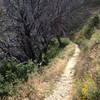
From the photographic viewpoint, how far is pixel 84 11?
44750 millimetres

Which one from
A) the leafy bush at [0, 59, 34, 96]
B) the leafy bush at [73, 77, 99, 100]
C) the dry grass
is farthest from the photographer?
the leafy bush at [0, 59, 34, 96]

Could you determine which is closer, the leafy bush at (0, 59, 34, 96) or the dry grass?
the dry grass

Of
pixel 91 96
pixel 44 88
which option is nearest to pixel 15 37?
pixel 44 88

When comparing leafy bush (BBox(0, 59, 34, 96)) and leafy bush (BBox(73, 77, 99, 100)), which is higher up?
leafy bush (BBox(73, 77, 99, 100))

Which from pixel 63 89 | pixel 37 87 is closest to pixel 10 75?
pixel 37 87

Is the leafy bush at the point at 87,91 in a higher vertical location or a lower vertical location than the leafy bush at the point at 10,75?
higher

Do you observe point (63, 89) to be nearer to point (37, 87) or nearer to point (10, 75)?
point (37, 87)

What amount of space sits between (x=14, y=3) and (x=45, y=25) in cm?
330

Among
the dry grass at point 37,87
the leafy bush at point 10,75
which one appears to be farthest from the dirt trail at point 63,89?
the leafy bush at point 10,75

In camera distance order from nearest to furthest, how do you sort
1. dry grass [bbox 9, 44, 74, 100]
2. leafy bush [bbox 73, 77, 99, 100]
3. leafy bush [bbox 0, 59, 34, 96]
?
leafy bush [bbox 73, 77, 99, 100] < dry grass [bbox 9, 44, 74, 100] < leafy bush [bbox 0, 59, 34, 96]

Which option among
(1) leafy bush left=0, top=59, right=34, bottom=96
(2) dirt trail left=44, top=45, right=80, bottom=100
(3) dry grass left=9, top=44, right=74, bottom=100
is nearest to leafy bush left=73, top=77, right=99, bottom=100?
(2) dirt trail left=44, top=45, right=80, bottom=100

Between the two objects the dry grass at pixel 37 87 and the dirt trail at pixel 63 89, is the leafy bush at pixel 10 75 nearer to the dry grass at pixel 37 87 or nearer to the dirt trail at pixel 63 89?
the dry grass at pixel 37 87

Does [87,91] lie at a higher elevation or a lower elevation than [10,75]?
higher

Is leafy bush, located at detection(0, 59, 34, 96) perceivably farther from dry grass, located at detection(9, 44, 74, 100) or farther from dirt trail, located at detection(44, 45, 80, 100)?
dirt trail, located at detection(44, 45, 80, 100)
